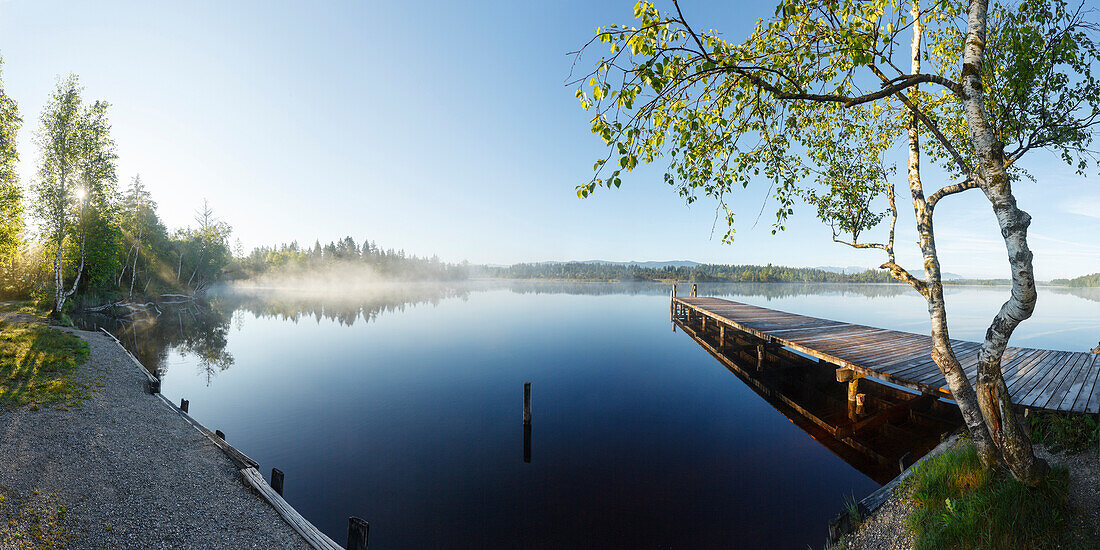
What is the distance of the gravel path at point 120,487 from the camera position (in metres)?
5.34

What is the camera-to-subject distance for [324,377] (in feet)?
57.0

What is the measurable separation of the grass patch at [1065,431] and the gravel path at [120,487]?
453 inches

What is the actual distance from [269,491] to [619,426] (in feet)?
29.8

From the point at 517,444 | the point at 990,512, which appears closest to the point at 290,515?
the point at 517,444

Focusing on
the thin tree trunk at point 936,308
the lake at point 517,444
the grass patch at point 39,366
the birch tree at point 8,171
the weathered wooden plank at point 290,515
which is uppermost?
the birch tree at point 8,171

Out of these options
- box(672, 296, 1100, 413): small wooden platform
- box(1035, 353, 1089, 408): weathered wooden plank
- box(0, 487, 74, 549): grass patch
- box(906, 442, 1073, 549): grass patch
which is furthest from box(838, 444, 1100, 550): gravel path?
box(0, 487, 74, 549): grass patch

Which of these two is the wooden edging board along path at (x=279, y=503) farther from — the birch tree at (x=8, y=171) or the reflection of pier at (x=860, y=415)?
the birch tree at (x=8, y=171)

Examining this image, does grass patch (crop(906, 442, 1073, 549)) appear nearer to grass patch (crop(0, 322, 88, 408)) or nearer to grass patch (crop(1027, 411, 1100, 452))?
grass patch (crop(1027, 411, 1100, 452))

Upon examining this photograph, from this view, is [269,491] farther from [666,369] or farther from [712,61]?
[666,369]

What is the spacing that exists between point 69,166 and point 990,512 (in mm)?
39088

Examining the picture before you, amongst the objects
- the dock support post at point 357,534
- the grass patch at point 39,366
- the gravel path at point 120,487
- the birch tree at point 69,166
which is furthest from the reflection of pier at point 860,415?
the birch tree at point 69,166

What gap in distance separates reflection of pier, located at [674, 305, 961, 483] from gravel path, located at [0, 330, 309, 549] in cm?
1152

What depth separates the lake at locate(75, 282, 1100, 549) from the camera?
7242 millimetres

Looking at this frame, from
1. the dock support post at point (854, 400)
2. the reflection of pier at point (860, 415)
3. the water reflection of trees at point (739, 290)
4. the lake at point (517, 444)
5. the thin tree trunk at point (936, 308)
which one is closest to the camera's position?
the thin tree trunk at point (936, 308)
